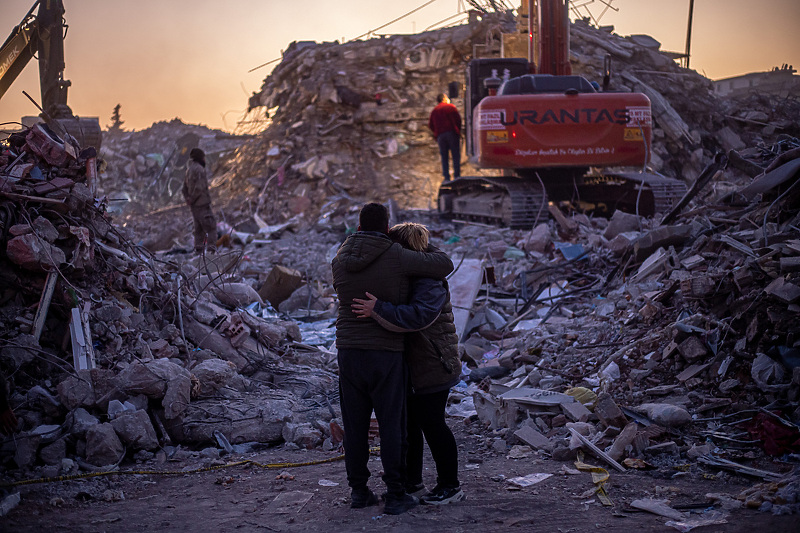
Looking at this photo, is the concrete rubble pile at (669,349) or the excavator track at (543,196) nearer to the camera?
the concrete rubble pile at (669,349)

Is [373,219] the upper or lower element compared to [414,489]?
upper

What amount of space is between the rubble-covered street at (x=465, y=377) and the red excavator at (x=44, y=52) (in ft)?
13.4

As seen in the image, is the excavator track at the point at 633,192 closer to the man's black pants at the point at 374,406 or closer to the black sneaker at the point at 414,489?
the black sneaker at the point at 414,489

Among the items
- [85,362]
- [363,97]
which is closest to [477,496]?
[85,362]

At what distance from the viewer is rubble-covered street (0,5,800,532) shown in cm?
383

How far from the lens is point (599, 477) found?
4.03 metres

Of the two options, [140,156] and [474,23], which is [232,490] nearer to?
[474,23]

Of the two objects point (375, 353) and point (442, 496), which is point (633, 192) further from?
point (375, 353)

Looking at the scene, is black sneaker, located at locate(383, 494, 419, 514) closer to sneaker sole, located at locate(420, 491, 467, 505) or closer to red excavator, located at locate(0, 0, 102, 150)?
sneaker sole, located at locate(420, 491, 467, 505)

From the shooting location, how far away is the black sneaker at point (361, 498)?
149 inches

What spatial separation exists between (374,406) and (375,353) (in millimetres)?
288

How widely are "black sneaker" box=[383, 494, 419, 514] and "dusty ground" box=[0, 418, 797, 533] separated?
0.12 feet

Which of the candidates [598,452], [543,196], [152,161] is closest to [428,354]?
[598,452]

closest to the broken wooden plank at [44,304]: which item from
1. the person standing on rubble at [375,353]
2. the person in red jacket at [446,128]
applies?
the person standing on rubble at [375,353]
